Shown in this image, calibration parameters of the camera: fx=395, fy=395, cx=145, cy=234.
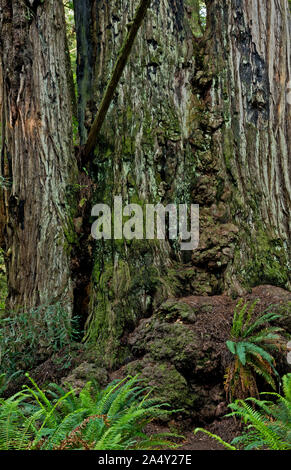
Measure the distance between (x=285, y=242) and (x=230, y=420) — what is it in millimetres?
2077

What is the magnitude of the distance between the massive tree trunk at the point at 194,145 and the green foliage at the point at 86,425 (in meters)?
0.93

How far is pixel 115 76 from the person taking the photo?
3.90 metres

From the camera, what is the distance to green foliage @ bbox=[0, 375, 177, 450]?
2.44 m

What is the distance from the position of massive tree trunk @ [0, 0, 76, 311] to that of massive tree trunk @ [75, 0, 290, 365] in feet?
1.30

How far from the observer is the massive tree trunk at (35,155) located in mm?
4227

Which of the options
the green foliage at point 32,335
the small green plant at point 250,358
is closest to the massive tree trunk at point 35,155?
the green foliage at point 32,335

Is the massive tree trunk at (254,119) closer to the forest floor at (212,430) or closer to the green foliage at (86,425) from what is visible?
the forest floor at (212,430)

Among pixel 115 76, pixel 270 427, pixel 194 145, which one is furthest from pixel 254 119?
pixel 270 427

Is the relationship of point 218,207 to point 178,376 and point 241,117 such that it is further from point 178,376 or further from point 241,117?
point 178,376

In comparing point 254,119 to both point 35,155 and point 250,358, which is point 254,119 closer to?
point 35,155

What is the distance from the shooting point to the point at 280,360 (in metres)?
3.40

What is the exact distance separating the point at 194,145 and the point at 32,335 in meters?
2.72
